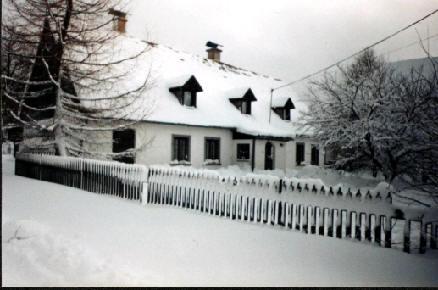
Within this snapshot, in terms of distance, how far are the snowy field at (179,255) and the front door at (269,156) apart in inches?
571

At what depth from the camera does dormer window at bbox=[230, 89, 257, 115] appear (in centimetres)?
2100

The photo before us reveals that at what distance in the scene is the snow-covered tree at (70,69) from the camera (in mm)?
13117

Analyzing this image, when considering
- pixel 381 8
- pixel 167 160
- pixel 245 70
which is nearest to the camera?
pixel 381 8

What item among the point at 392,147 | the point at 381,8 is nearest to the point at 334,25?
the point at 381,8

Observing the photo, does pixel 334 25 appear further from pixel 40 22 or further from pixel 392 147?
pixel 40 22

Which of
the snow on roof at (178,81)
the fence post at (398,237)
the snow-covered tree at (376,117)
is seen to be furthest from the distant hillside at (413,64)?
the snow on roof at (178,81)

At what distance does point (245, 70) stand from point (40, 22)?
726 inches

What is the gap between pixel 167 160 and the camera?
680 inches

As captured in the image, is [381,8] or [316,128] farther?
[316,128]

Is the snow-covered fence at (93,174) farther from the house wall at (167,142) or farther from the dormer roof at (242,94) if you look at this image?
the dormer roof at (242,94)

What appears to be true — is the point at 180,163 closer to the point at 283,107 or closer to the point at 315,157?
the point at 283,107

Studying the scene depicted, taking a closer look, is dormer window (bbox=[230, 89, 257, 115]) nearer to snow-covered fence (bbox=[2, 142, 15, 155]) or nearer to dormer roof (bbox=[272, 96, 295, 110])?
dormer roof (bbox=[272, 96, 295, 110])

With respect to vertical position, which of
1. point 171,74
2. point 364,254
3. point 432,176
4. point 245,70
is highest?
point 245,70

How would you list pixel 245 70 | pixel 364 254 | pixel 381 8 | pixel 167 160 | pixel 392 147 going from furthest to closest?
pixel 245 70 < pixel 167 160 < pixel 392 147 < pixel 381 8 < pixel 364 254
